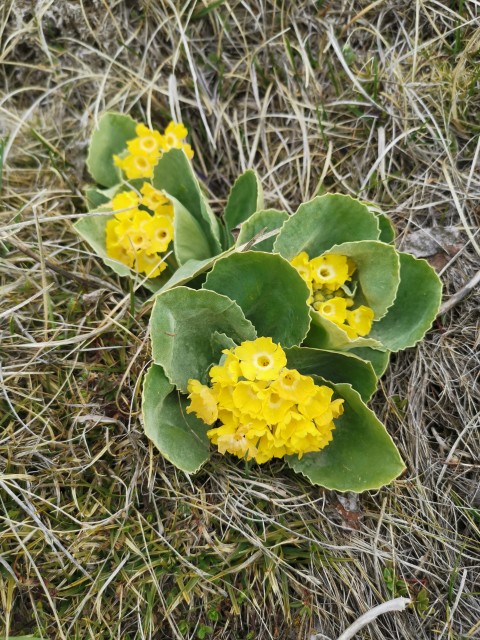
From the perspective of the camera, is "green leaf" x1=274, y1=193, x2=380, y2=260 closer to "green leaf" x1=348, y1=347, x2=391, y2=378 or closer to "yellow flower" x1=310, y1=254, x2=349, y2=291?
"yellow flower" x1=310, y1=254, x2=349, y2=291

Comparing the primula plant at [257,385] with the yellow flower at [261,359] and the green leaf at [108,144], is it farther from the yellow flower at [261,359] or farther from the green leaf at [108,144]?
the green leaf at [108,144]

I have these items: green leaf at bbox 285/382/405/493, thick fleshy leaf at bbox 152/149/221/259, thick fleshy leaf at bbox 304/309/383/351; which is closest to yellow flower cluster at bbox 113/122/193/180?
thick fleshy leaf at bbox 152/149/221/259

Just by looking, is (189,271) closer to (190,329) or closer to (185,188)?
(190,329)

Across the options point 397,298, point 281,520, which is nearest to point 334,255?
point 397,298

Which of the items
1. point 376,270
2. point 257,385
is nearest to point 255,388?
point 257,385

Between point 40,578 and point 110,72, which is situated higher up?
point 110,72

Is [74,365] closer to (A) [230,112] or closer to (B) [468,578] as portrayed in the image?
(A) [230,112]
